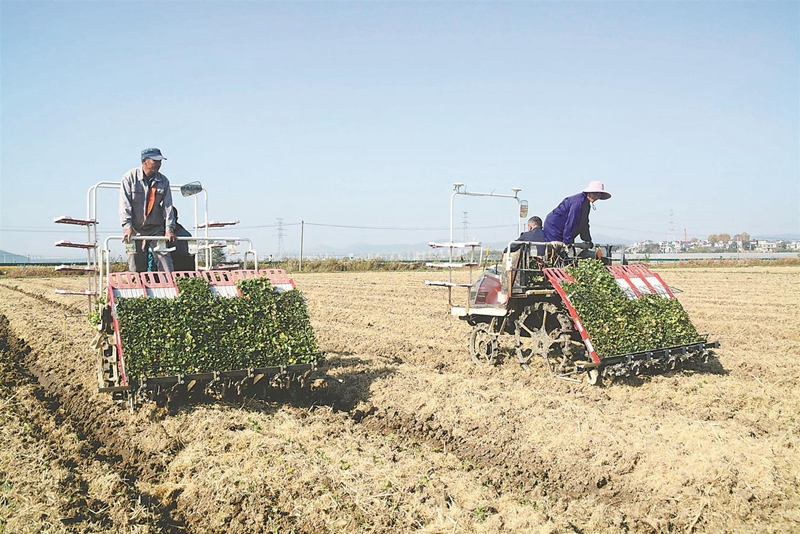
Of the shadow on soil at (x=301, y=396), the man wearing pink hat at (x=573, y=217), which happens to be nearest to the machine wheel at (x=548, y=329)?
the man wearing pink hat at (x=573, y=217)

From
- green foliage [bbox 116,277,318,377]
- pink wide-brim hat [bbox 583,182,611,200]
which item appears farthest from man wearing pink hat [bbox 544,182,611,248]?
green foliage [bbox 116,277,318,377]

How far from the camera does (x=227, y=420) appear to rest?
6480 mm

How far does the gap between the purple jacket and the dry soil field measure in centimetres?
197

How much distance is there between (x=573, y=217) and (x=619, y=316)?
5.72ft

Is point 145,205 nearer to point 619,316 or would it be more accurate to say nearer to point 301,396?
point 301,396

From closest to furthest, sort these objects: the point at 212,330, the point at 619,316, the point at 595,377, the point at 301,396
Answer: the point at 212,330 < the point at 301,396 < the point at 595,377 < the point at 619,316

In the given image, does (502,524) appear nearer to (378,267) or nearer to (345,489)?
(345,489)

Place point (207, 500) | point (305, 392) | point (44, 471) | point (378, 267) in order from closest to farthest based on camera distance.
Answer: point (207, 500) → point (44, 471) → point (305, 392) → point (378, 267)

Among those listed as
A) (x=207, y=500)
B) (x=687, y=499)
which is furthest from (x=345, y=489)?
(x=687, y=499)

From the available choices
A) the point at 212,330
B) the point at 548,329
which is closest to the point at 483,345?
the point at 548,329

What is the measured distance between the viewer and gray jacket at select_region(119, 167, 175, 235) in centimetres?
798

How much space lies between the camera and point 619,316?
8.34 meters

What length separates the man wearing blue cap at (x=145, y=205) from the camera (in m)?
7.96

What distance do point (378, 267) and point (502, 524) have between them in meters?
48.1
